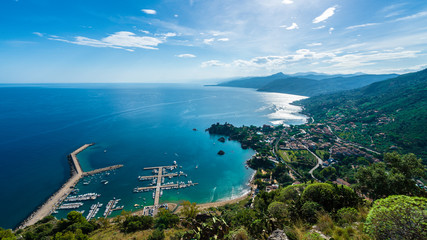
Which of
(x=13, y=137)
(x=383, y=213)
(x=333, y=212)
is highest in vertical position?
(x=383, y=213)

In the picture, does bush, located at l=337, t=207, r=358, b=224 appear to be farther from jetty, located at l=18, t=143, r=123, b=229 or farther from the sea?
jetty, located at l=18, t=143, r=123, b=229

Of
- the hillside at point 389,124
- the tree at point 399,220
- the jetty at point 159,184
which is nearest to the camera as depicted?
the tree at point 399,220

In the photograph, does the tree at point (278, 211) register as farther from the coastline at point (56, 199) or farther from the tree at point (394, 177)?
the coastline at point (56, 199)

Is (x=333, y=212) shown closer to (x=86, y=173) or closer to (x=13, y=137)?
(x=86, y=173)

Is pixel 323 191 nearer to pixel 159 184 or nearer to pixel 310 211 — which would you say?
pixel 310 211

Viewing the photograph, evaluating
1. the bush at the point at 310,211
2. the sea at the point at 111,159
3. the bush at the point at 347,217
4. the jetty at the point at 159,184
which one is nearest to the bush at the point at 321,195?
the bush at the point at 310,211

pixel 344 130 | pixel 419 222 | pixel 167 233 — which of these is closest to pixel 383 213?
pixel 419 222
